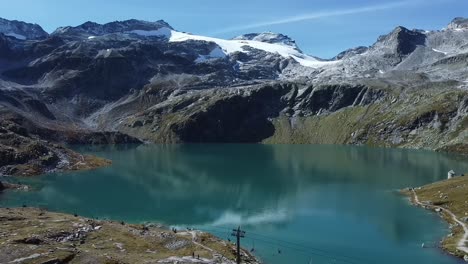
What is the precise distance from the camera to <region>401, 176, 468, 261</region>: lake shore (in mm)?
82000

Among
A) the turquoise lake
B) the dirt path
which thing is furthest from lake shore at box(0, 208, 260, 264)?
the dirt path

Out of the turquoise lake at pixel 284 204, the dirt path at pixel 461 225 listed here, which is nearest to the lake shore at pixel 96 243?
the turquoise lake at pixel 284 204

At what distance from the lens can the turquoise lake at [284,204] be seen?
8512cm

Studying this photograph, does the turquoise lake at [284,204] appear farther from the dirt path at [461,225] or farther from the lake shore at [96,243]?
the lake shore at [96,243]

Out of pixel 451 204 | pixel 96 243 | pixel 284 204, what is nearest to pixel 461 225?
pixel 451 204

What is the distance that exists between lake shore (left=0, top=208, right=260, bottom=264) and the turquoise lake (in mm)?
9294

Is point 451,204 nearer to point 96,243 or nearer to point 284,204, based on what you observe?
point 284,204

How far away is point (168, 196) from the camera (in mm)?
141500

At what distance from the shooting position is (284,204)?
125188 millimetres

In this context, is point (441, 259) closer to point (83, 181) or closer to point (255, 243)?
point (255, 243)

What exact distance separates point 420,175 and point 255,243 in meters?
100.0

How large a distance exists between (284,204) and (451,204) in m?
38.2

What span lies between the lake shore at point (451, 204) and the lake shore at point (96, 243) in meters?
32.9

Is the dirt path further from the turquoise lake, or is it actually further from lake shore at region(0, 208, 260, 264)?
lake shore at region(0, 208, 260, 264)
